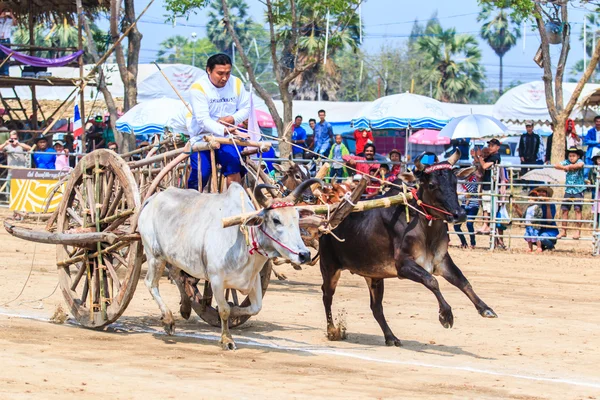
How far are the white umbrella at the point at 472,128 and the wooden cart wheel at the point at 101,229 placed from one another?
13.5m

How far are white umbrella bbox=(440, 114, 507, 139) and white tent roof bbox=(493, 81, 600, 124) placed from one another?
6780 millimetres

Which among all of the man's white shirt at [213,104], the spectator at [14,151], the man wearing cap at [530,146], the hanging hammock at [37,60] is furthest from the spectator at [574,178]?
the hanging hammock at [37,60]

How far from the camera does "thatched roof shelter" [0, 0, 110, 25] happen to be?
1057 inches

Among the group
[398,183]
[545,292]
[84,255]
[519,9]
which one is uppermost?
[519,9]

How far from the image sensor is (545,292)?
14367 mm

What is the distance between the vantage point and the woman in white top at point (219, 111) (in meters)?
9.89

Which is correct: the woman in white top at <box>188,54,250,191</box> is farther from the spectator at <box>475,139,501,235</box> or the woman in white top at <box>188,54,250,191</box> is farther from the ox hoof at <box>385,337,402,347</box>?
the spectator at <box>475,139,501,235</box>

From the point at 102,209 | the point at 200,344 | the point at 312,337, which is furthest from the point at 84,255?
the point at 312,337

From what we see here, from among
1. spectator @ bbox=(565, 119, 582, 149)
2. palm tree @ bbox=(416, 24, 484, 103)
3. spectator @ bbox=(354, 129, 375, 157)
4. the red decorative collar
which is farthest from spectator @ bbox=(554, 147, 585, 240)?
palm tree @ bbox=(416, 24, 484, 103)

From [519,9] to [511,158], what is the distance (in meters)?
14.0

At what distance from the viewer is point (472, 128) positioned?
75.1ft

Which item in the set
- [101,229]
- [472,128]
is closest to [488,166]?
[472,128]

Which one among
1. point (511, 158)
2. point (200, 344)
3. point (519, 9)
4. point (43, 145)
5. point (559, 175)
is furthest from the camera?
point (511, 158)

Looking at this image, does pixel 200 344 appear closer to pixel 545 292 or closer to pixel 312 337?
pixel 312 337
